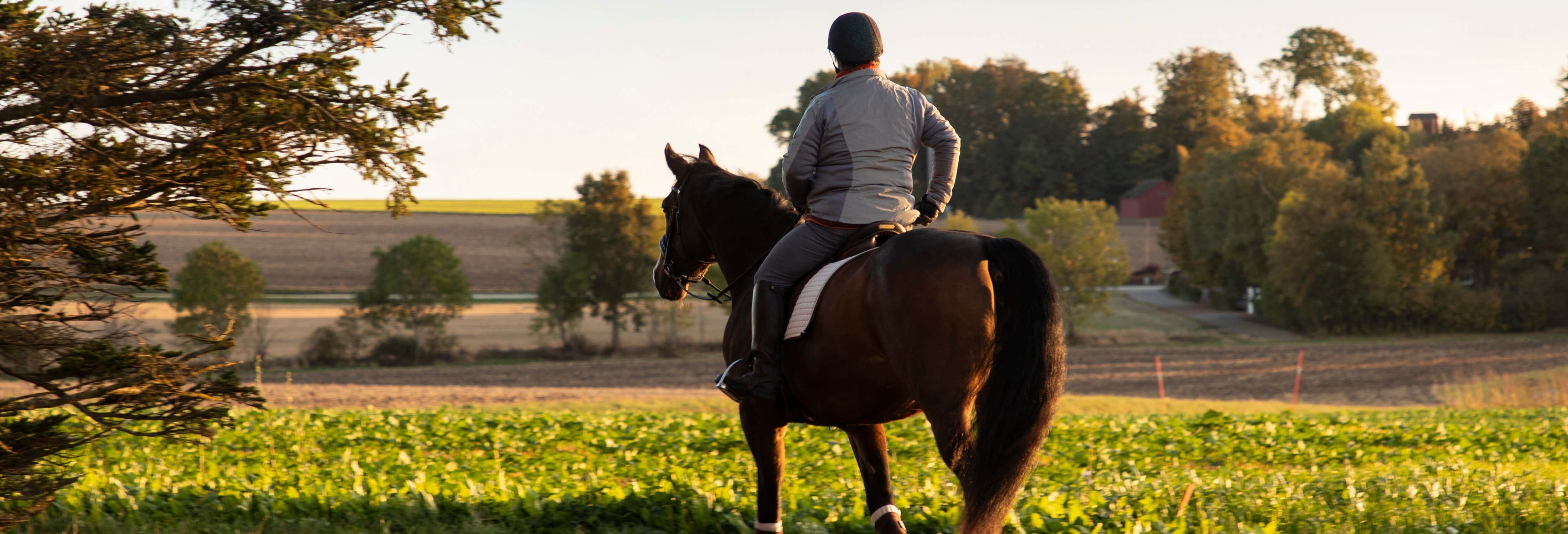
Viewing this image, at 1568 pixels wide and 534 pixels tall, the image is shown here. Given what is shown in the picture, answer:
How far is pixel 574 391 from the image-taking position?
2442 centimetres

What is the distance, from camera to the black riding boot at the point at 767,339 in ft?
15.3

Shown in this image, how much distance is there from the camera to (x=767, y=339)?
15.3 ft

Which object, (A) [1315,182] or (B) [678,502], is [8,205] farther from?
(A) [1315,182]

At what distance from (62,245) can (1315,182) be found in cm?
5295

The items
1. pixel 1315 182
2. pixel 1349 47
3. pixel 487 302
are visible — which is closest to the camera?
pixel 1315 182

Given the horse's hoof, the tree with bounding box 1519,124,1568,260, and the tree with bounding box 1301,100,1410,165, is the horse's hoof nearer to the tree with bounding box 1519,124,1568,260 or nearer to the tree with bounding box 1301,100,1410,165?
the tree with bounding box 1519,124,1568,260

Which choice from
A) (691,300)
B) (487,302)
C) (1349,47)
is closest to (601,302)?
(691,300)

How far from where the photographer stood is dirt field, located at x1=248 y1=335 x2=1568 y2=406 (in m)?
28.9

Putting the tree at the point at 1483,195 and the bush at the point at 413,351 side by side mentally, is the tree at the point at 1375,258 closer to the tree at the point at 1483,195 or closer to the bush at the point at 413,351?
the tree at the point at 1483,195

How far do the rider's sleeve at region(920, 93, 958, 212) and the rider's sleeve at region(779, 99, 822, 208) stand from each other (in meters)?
0.51

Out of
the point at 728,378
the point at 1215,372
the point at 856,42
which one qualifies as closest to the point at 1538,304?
the point at 1215,372

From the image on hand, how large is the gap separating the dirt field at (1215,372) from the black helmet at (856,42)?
24461 mm

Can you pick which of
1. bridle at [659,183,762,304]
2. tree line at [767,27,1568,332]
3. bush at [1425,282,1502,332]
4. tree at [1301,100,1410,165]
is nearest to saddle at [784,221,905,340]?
bridle at [659,183,762,304]

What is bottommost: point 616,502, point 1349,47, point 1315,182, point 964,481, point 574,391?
point 574,391
